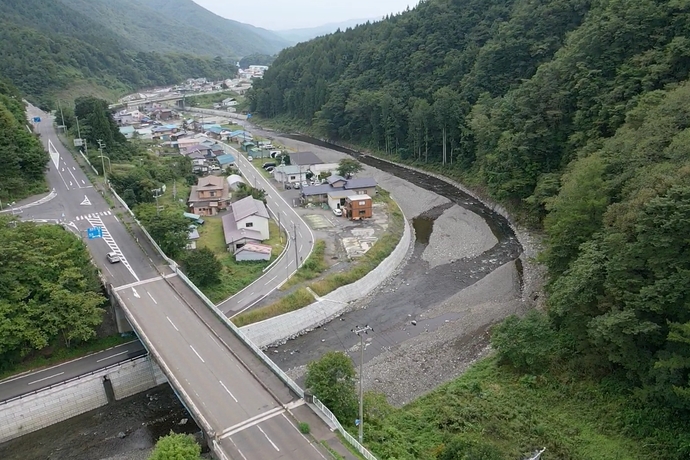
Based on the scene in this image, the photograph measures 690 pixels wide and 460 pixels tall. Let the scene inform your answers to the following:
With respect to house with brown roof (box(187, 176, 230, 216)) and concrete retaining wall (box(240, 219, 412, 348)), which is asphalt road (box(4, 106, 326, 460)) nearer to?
concrete retaining wall (box(240, 219, 412, 348))

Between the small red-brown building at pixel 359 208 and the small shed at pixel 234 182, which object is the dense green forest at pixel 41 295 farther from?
the small shed at pixel 234 182

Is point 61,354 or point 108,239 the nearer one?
point 61,354

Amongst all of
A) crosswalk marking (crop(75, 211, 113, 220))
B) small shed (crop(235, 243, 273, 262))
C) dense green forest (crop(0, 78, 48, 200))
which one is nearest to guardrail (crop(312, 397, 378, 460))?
small shed (crop(235, 243, 273, 262))

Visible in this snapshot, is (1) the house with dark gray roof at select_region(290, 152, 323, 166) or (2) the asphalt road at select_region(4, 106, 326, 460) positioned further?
(1) the house with dark gray roof at select_region(290, 152, 323, 166)

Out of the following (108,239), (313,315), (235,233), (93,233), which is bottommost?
(313,315)

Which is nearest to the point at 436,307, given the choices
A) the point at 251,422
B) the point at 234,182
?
the point at 251,422

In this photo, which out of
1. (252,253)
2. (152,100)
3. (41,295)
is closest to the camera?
(41,295)

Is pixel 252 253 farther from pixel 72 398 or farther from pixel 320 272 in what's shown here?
pixel 72 398
